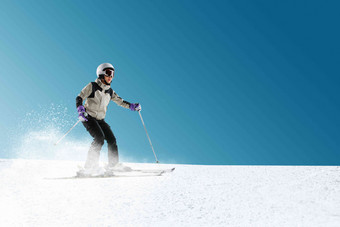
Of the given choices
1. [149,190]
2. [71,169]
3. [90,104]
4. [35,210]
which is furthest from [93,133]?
[35,210]

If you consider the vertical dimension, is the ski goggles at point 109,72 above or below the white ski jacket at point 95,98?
above

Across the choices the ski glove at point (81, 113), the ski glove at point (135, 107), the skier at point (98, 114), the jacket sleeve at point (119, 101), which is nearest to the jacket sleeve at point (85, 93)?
the skier at point (98, 114)

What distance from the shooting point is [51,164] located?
6781 mm

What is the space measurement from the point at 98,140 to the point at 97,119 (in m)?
0.46

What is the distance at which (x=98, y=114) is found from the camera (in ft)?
19.5

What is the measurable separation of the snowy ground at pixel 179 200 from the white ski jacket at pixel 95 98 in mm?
1435

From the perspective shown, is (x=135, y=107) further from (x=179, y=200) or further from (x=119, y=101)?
(x=179, y=200)

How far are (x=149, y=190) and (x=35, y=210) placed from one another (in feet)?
4.32

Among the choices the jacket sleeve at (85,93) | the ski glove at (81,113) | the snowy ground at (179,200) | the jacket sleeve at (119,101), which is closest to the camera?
the snowy ground at (179,200)

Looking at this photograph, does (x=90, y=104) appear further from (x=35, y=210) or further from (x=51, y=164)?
(x=35, y=210)

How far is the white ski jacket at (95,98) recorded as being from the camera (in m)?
5.84

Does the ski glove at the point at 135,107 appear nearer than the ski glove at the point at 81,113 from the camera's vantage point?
No

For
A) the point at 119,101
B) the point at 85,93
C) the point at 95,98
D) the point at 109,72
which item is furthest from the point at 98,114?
the point at 109,72

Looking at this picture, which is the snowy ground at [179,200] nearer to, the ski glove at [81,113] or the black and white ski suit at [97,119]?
the black and white ski suit at [97,119]
